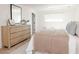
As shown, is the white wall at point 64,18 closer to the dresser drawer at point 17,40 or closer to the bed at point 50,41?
the bed at point 50,41

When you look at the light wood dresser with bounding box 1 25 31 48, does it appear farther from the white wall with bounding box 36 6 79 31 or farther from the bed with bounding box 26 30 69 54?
the white wall with bounding box 36 6 79 31

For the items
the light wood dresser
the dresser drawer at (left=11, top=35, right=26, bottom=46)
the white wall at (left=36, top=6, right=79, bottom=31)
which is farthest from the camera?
the light wood dresser

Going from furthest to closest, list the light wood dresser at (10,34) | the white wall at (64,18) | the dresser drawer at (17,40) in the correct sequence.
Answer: the light wood dresser at (10,34), the dresser drawer at (17,40), the white wall at (64,18)

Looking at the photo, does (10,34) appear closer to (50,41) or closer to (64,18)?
(50,41)

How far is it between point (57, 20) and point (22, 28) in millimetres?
1054

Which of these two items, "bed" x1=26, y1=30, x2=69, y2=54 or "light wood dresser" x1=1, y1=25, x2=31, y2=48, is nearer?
"bed" x1=26, y1=30, x2=69, y2=54

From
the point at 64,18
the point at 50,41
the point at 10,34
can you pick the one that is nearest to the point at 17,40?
the point at 10,34

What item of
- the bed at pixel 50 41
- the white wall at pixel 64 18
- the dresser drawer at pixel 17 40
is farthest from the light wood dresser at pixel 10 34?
the white wall at pixel 64 18

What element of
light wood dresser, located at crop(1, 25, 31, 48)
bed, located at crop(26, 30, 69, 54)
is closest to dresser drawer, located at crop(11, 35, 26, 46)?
light wood dresser, located at crop(1, 25, 31, 48)

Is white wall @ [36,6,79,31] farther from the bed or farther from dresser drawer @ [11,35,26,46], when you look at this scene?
dresser drawer @ [11,35,26,46]

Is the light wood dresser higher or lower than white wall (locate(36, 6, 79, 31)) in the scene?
lower

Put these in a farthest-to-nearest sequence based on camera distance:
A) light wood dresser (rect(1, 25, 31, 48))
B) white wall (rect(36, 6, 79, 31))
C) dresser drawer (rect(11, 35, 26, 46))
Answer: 1. light wood dresser (rect(1, 25, 31, 48))
2. dresser drawer (rect(11, 35, 26, 46))
3. white wall (rect(36, 6, 79, 31))
